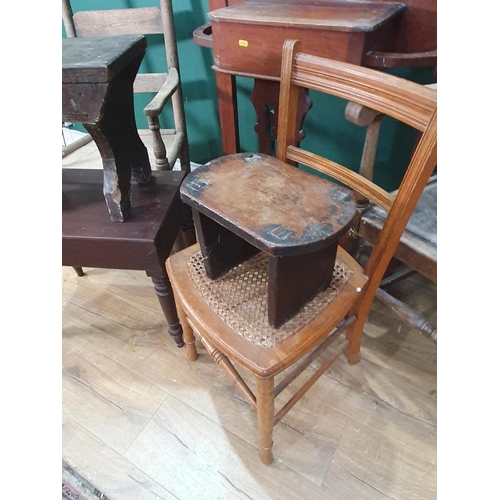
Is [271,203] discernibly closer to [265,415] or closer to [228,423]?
[265,415]

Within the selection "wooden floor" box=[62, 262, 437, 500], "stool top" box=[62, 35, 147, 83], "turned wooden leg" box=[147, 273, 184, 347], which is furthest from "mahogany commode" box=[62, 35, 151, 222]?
"wooden floor" box=[62, 262, 437, 500]

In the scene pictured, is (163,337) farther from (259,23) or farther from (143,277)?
(259,23)

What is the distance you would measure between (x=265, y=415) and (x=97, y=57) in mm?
801

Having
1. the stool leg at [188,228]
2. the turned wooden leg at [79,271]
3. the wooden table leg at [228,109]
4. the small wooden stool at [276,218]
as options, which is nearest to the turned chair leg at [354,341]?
the small wooden stool at [276,218]

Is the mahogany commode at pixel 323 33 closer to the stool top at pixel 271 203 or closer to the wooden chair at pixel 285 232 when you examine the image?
the wooden chair at pixel 285 232

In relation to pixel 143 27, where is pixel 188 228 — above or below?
below

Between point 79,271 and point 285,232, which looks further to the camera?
point 79,271

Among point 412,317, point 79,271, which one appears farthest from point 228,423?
point 79,271

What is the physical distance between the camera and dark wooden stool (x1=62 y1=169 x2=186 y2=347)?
0.91m

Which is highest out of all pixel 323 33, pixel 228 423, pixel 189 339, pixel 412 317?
pixel 323 33

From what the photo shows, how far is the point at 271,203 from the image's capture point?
0.66 m

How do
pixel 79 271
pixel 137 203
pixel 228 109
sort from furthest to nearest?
pixel 79 271
pixel 228 109
pixel 137 203

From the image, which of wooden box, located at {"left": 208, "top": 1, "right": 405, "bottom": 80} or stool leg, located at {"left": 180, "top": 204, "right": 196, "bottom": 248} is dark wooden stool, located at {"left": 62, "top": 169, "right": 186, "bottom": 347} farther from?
wooden box, located at {"left": 208, "top": 1, "right": 405, "bottom": 80}

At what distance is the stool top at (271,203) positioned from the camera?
1.93 ft
